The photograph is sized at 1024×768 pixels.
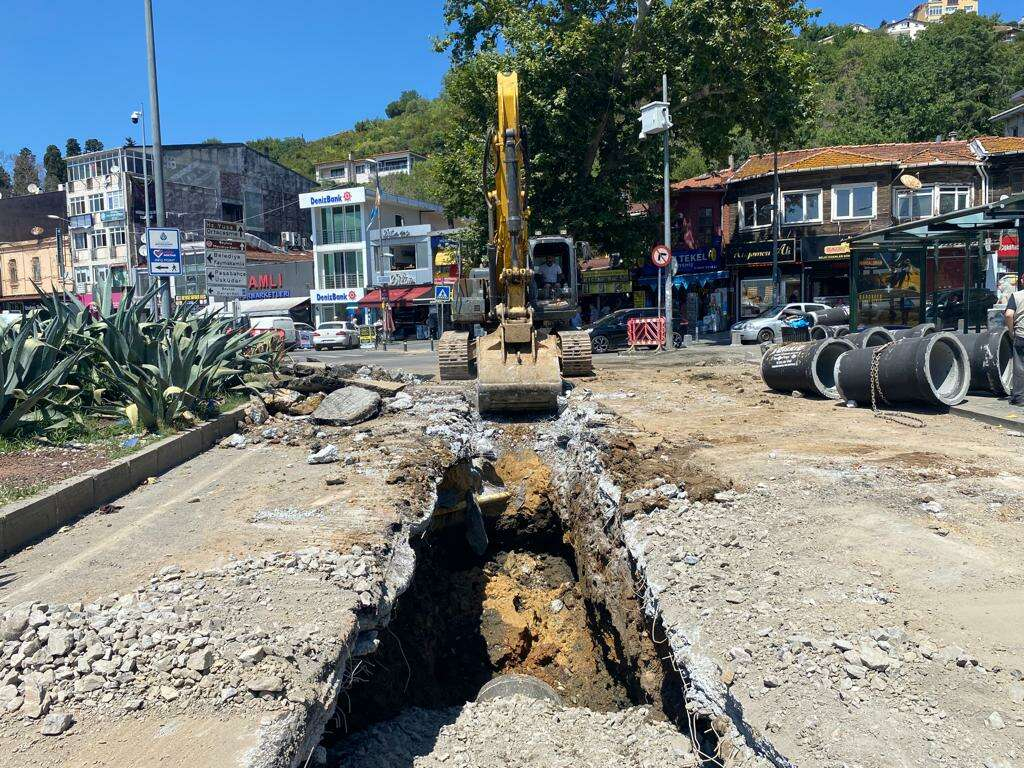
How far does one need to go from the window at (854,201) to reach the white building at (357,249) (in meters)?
21.9

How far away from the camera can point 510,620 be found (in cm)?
743

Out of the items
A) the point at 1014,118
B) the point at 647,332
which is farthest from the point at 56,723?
the point at 1014,118

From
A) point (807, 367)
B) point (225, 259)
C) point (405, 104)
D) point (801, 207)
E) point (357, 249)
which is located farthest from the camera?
point (405, 104)

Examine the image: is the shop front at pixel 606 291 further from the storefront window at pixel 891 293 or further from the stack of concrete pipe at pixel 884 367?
the stack of concrete pipe at pixel 884 367

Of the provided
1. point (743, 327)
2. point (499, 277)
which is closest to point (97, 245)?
point (743, 327)

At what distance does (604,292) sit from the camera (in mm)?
36188

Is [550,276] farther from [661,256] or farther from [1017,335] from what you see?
[661,256]

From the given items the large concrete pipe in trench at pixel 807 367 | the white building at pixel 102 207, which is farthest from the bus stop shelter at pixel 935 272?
the white building at pixel 102 207

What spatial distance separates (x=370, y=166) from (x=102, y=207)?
2840 cm

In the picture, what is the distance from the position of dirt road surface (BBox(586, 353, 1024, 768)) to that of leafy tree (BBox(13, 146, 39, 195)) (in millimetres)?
95488

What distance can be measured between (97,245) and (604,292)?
120ft

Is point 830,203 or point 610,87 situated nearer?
point 610,87

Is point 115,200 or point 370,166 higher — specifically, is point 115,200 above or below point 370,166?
below

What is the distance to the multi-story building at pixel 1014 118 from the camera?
38.0 meters
